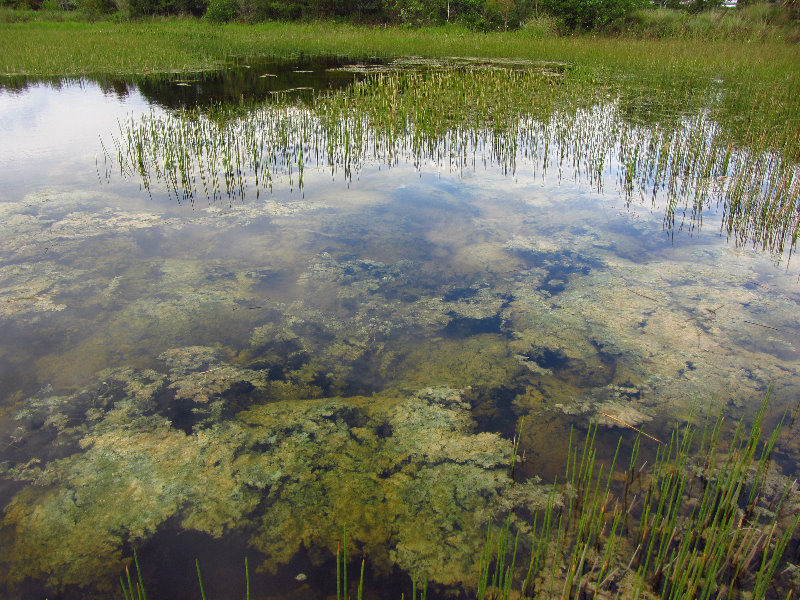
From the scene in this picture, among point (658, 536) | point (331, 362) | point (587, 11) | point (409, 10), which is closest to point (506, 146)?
point (331, 362)

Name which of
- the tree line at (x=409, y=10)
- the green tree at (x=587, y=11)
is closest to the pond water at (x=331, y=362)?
the green tree at (x=587, y=11)

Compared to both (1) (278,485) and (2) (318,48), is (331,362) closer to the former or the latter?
(1) (278,485)

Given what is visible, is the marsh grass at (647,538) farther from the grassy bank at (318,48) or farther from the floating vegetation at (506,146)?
the grassy bank at (318,48)

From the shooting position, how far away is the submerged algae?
1634 mm

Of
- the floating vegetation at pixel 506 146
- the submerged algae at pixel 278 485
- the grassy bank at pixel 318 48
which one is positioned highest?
the grassy bank at pixel 318 48

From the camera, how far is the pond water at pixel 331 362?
5.54 ft

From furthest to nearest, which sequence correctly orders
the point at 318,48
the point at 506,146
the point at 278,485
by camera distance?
the point at 318,48, the point at 506,146, the point at 278,485

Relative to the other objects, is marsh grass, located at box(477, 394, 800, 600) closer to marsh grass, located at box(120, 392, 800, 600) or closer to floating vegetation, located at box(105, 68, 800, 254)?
marsh grass, located at box(120, 392, 800, 600)

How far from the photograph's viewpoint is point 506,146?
5.74m

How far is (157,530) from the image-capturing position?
1686mm

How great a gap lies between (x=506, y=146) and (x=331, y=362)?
4019 millimetres

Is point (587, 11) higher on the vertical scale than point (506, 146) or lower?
higher

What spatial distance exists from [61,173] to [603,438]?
16.9 ft

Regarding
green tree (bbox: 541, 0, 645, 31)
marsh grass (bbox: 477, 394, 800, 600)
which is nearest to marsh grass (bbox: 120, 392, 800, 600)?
marsh grass (bbox: 477, 394, 800, 600)
